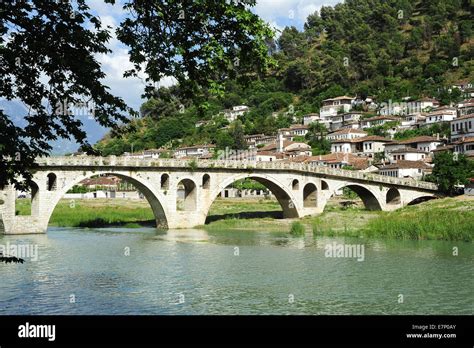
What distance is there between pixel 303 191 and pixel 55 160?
99.4 feet

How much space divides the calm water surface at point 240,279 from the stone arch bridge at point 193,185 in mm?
11614

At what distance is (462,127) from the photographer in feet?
298

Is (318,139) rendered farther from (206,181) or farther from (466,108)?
(206,181)

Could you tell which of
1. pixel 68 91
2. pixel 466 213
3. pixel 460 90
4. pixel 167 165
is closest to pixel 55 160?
pixel 167 165

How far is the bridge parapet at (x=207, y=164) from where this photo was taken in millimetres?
51438

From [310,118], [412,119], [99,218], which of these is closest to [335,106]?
[310,118]

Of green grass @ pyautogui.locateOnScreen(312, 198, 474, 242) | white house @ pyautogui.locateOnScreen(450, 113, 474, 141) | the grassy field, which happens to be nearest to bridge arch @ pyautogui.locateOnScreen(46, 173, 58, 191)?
the grassy field

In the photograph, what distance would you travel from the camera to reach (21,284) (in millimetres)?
23219

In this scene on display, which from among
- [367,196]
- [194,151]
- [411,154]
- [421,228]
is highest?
[194,151]

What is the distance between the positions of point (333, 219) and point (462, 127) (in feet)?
145

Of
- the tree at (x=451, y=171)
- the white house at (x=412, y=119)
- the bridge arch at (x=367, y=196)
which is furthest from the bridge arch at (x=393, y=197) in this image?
the white house at (x=412, y=119)

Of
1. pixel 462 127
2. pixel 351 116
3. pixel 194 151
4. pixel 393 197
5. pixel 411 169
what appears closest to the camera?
pixel 393 197

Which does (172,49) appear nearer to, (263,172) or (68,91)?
(68,91)
